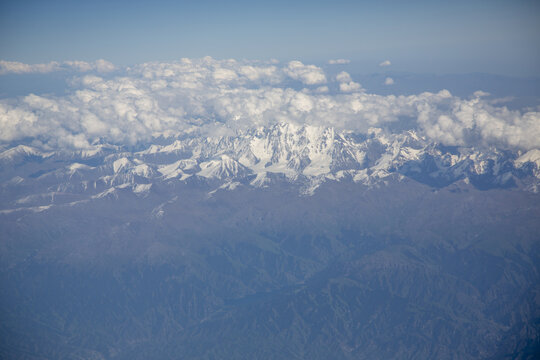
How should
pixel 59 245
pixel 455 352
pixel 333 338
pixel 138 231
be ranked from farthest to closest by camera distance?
1. pixel 138 231
2. pixel 59 245
3. pixel 333 338
4. pixel 455 352

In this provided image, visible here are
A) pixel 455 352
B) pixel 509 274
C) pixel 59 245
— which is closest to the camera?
pixel 455 352

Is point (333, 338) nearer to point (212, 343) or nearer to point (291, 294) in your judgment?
point (291, 294)

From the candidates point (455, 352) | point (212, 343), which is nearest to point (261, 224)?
point (212, 343)

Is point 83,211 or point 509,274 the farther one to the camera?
point 83,211

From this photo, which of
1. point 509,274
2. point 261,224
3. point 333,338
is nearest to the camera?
point 333,338

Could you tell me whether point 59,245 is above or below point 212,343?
above


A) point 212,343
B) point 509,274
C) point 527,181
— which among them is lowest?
point 212,343

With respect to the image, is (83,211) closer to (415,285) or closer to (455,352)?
(415,285)

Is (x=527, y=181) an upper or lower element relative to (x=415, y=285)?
upper

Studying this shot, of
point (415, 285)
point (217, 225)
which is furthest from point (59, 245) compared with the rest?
point (415, 285)
